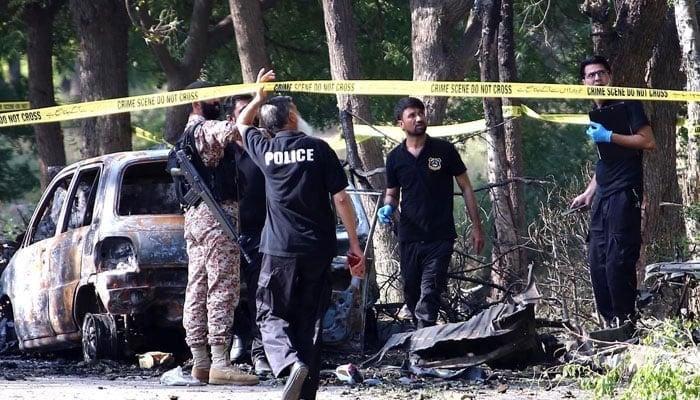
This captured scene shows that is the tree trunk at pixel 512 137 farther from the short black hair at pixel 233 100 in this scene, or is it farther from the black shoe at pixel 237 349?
the short black hair at pixel 233 100

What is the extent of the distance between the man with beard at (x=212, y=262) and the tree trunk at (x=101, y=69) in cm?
746

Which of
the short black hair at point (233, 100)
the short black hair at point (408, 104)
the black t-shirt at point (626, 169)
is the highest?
the short black hair at point (233, 100)

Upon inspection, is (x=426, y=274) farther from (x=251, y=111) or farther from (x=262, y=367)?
(x=251, y=111)

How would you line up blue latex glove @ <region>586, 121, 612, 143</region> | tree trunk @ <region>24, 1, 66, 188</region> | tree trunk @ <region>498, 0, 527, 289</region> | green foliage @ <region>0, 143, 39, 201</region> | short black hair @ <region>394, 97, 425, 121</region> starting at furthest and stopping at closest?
1. green foliage @ <region>0, 143, 39, 201</region>
2. tree trunk @ <region>24, 1, 66, 188</region>
3. tree trunk @ <region>498, 0, 527, 289</region>
4. short black hair @ <region>394, 97, 425, 121</region>
5. blue latex glove @ <region>586, 121, 612, 143</region>

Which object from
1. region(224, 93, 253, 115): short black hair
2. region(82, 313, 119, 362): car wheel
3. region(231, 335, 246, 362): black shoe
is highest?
region(224, 93, 253, 115): short black hair

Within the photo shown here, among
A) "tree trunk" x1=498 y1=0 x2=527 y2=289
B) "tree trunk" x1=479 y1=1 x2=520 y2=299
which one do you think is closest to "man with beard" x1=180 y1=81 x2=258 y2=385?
"tree trunk" x1=498 y1=0 x2=527 y2=289

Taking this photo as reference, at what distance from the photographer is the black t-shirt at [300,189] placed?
300 inches

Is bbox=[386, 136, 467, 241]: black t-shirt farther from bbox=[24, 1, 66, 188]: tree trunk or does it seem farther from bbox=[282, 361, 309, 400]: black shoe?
bbox=[24, 1, 66, 188]: tree trunk

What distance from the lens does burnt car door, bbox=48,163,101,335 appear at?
10.3 meters

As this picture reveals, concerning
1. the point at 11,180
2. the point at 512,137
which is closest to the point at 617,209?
the point at 512,137

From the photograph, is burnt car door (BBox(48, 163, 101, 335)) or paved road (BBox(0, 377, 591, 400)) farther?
burnt car door (BBox(48, 163, 101, 335))

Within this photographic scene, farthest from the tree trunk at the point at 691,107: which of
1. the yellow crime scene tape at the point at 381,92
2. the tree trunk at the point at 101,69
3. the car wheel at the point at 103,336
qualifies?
the tree trunk at the point at 101,69

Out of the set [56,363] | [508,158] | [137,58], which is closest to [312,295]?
[56,363]

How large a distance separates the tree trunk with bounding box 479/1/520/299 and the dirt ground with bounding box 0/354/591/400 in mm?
2969
